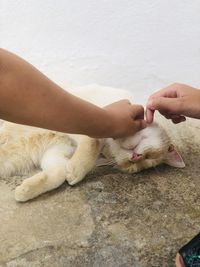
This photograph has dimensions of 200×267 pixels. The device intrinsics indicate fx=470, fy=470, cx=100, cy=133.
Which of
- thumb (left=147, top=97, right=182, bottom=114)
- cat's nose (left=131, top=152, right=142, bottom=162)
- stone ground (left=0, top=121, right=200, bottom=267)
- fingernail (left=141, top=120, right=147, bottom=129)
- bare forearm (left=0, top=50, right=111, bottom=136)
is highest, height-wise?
bare forearm (left=0, top=50, right=111, bottom=136)

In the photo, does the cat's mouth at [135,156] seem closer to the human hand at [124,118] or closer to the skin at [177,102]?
the human hand at [124,118]

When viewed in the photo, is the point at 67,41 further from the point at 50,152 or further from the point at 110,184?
the point at 110,184

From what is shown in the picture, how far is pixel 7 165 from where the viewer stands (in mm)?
1681

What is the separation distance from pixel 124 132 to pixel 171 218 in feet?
1.03

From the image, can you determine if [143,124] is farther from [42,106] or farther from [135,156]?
[42,106]

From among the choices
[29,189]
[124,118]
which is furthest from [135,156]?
[29,189]

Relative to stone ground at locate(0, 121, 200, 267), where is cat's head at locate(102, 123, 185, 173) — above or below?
above

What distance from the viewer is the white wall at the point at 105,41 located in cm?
213

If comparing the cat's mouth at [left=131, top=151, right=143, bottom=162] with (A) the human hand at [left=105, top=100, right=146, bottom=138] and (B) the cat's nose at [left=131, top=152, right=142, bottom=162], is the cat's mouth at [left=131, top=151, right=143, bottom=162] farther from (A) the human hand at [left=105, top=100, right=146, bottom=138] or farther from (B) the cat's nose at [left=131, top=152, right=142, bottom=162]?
(A) the human hand at [left=105, top=100, right=146, bottom=138]

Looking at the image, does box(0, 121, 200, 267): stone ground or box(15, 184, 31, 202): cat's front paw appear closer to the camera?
box(0, 121, 200, 267): stone ground

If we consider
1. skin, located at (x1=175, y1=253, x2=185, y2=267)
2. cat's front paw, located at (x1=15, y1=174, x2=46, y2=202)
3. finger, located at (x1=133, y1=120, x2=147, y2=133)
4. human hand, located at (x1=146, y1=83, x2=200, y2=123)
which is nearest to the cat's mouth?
finger, located at (x1=133, y1=120, x2=147, y2=133)

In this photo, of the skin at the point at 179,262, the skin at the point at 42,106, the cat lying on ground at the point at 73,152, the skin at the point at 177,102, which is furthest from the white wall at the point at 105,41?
the skin at the point at 179,262

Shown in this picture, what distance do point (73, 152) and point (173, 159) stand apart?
374mm

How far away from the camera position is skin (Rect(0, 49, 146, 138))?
1.16 meters
